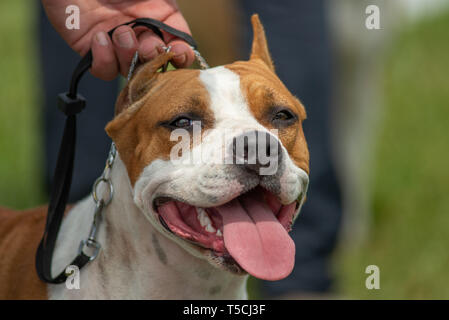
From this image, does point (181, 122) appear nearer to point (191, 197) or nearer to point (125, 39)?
point (191, 197)

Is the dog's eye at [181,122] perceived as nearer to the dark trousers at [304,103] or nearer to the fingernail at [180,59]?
the fingernail at [180,59]

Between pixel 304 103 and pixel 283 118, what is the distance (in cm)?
166

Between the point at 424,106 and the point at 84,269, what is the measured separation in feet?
22.1

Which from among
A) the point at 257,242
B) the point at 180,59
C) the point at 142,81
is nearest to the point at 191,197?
the point at 257,242

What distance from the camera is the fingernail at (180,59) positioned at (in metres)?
3.21

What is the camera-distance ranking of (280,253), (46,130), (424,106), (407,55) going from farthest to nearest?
(407,55)
(424,106)
(46,130)
(280,253)

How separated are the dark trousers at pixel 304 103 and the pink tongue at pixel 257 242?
190 centimetres

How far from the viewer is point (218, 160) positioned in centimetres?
271

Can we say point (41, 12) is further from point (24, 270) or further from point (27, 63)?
point (27, 63)

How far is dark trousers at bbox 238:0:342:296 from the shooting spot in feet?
14.7

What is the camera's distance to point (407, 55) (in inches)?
420

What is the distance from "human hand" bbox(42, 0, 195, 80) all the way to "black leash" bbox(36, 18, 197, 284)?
55 mm
